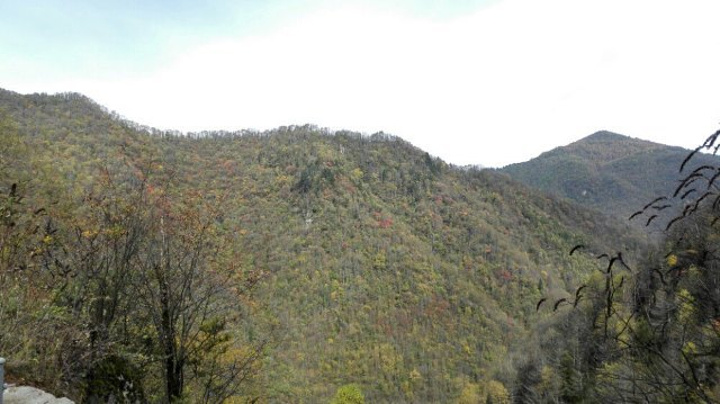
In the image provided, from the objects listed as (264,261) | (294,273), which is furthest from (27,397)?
(294,273)

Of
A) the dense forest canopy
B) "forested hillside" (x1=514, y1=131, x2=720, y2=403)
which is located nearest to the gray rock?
the dense forest canopy

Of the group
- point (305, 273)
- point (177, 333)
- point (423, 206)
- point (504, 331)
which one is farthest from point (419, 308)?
point (177, 333)

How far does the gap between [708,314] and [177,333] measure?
6.04 meters

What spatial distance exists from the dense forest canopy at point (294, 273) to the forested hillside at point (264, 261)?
6cm

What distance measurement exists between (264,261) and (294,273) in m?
11.4

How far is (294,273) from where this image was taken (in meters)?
101

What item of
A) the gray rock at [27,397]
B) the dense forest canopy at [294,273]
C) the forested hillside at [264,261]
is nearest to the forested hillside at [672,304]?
the dense forest canopy at [294,273]

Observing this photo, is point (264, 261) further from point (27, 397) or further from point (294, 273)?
point (27, 397)

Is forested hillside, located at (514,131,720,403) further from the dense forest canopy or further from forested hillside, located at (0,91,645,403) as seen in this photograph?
forested hillside, located at (0,91,645,403)

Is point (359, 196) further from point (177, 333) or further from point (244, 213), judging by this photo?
point (177, 333)

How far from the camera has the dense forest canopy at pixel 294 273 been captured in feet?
16.0

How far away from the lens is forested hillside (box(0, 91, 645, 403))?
5.68 metres

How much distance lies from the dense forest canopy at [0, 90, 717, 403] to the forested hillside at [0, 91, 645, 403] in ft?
0.21

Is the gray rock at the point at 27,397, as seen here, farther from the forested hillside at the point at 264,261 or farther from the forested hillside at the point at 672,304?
the forested hillside at the point at 672,304
